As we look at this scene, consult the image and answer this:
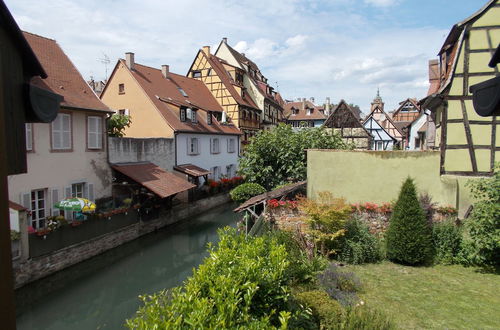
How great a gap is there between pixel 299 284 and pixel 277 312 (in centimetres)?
316

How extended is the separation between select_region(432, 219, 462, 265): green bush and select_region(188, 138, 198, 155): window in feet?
59.5

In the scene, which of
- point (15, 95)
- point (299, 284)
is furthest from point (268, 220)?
point (15, 95)

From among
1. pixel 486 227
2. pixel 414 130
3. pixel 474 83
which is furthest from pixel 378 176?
pixel 414 130

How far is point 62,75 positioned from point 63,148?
4284mm

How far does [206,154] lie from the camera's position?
2806 cm

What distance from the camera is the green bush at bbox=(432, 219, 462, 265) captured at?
36.0 feet

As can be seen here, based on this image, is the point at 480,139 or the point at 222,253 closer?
the point at 222,253

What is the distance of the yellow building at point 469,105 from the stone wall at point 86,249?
14.3 metres

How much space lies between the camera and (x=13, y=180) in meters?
12.9

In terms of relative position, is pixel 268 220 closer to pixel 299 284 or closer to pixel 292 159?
pixel 299 284

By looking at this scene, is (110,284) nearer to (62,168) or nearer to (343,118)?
(62,168)

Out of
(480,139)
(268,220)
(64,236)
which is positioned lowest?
(64,236)

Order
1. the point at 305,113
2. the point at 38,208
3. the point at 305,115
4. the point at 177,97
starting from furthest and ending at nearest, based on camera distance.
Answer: the point at 305,113 → the point at 305,115 → the point at 177,97 → the point at 38,208

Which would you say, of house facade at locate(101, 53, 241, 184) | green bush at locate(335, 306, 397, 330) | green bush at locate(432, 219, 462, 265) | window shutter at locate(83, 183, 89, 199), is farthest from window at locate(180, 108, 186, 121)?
green bush at locate(335, 306, 397, 330)
